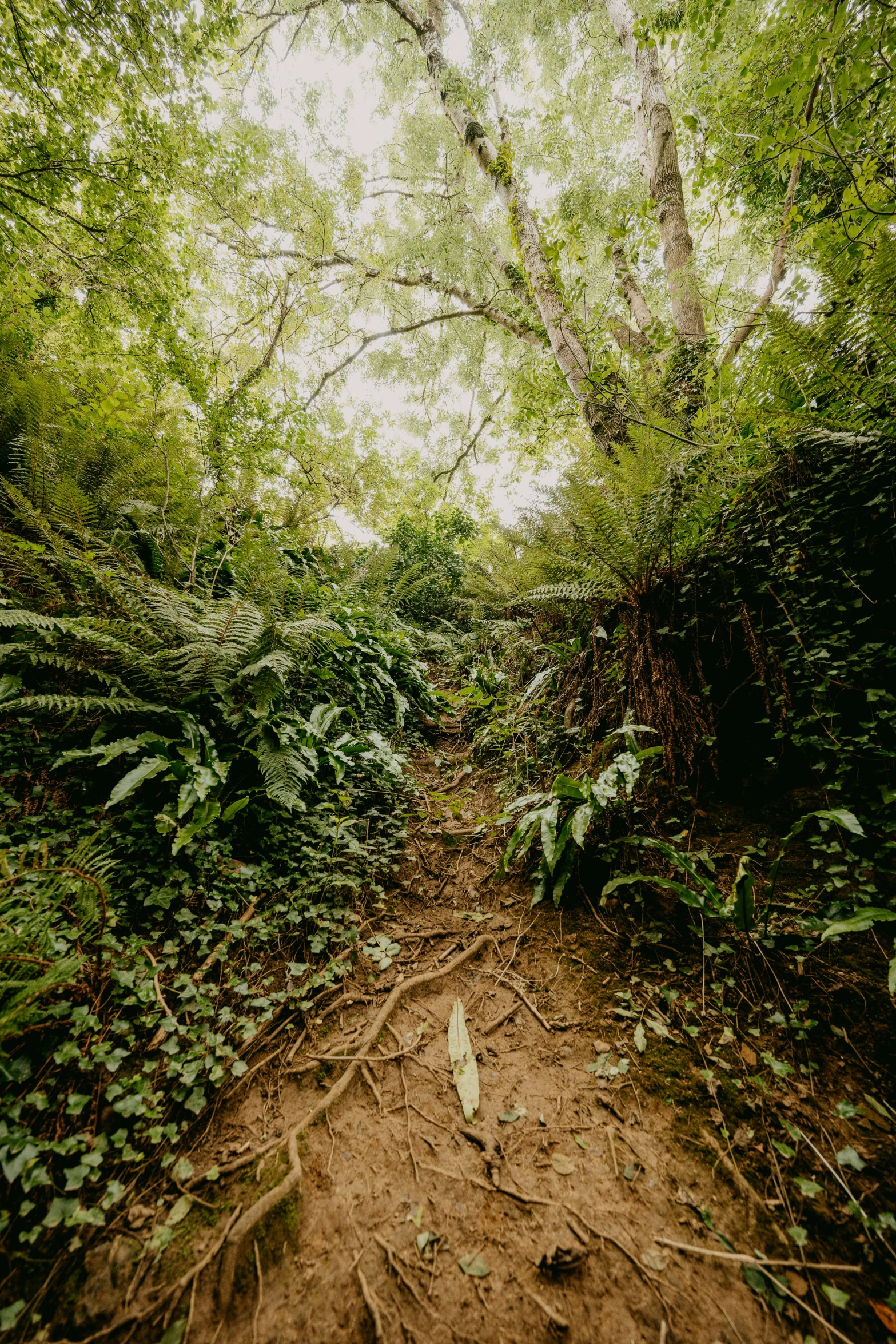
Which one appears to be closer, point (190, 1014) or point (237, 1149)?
point (237, 1149)

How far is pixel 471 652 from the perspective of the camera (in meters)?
5.41

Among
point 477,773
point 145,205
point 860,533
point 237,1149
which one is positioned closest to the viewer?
point 237,1149

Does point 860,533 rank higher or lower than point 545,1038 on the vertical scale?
higher

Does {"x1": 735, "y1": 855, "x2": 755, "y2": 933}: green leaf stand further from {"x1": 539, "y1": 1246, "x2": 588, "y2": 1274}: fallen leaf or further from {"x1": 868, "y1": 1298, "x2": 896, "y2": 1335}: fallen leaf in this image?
{"x1": 539, "y1": 1246, "x2": 588, "y2": 1274}: fallen leaf

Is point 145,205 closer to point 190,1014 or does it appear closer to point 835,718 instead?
point 190,1014

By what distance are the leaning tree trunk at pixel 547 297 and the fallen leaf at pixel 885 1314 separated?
3545 mm

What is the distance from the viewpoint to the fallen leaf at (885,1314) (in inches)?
35.6

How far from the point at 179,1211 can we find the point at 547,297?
5.55m

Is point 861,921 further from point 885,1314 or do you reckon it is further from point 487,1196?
point 487,1196

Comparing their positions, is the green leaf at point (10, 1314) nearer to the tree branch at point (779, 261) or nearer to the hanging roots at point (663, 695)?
the hanging roots at point (663, 695)

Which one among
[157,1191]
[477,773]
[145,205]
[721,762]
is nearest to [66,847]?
[157,1191]

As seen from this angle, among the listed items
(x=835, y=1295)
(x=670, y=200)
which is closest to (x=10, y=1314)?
(x=835, y=1295)

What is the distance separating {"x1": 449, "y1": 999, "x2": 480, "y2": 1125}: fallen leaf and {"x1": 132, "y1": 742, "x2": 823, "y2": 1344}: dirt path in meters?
0.03

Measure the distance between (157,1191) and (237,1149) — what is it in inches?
7.6
